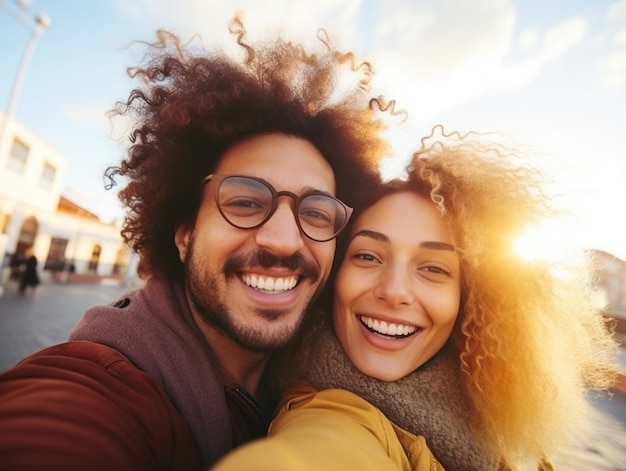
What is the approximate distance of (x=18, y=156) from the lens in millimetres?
19516

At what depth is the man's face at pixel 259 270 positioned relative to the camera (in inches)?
68.6

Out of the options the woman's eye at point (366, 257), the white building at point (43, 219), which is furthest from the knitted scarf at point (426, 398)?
the white building at point (43, 219)

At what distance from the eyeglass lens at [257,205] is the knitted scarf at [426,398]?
26.5 inches

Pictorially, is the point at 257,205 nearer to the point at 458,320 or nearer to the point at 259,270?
the point at 259,270

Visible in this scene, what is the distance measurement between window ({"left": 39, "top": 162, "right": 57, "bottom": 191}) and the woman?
88.1 feet

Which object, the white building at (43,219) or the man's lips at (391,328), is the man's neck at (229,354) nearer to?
the man's lips at (391,328)

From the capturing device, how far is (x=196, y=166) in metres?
2.26

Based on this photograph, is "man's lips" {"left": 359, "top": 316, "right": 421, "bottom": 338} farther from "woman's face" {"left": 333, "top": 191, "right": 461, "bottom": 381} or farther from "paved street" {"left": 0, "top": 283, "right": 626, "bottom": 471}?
"paved street" {"left": 0, "top": 283, "right": 626, "bottom": 471}

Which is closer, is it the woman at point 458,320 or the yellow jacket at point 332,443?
the yellow jacket at point 332,443

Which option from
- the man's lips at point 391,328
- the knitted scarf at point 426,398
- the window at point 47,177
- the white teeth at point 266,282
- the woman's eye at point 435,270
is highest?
the window at point 47,177

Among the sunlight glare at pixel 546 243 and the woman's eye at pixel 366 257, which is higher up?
the sunlight glare at pixel 546 243

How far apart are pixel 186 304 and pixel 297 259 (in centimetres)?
68

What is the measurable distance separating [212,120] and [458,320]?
1.96m

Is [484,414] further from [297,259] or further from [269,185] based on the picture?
[269,185]
